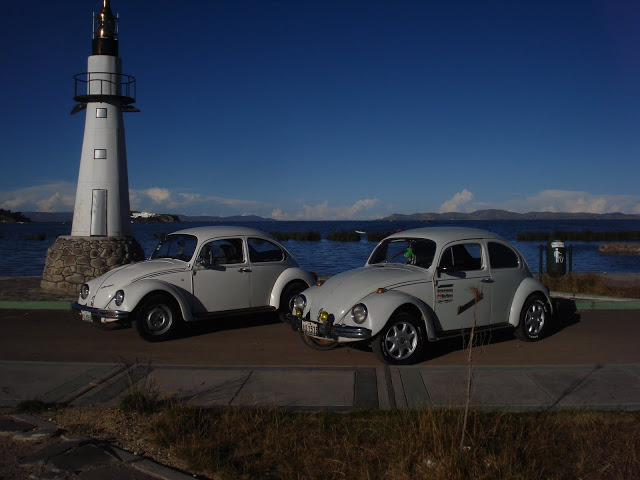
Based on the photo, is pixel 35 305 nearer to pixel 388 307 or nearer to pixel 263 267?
pixel 263 267

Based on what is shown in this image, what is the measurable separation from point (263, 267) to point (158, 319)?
1983 millimetres

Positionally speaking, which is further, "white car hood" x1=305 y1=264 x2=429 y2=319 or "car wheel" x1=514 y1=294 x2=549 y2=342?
"car wheel" x1=514 y1=294 x2=549 y2=342

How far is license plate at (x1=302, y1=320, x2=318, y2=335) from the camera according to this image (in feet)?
24.7

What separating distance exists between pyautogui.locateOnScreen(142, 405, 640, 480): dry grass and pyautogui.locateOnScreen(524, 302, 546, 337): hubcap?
357 cm

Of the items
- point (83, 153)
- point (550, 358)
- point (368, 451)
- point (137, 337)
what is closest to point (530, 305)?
point (550, 358)

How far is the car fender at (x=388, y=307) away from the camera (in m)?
7.19

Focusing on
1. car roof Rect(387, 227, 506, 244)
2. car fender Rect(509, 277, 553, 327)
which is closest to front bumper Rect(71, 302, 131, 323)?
car roof Rect(387, 227, 506, 244)

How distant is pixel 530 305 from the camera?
8.92 metres

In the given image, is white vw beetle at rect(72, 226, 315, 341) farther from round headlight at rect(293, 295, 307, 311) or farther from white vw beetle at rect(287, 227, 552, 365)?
round headlight at rect(293, 295, 307, 311)

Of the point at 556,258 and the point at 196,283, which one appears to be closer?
the point at 196,283

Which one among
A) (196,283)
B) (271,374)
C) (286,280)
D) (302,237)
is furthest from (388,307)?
(302,237)

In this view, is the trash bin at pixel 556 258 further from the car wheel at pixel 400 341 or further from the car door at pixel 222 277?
the car wheel at pixel 400 341

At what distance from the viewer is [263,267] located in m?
10.3

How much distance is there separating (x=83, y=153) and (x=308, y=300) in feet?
32.9
